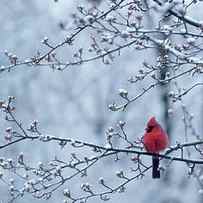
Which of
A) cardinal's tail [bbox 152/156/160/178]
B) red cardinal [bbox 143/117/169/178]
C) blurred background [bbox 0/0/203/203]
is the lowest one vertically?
cardinal's tail [bbox 152/156/160/178]

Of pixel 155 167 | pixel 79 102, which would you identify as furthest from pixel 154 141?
pixel 79 102

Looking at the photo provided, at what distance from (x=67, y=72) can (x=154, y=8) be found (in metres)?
12.4

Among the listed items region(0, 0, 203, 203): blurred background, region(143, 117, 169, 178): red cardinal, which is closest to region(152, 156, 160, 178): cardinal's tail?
region(143, 117, 169, 178): red cardinal

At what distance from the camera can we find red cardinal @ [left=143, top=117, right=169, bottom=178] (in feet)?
19.0

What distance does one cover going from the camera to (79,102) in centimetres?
1709

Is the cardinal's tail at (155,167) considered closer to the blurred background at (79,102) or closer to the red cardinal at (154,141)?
the red cardinal at (154,141)

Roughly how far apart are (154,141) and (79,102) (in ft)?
37.2

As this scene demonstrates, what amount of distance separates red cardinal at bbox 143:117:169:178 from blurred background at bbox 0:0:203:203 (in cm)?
682

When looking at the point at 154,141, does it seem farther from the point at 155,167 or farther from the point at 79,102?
the point at 79,102

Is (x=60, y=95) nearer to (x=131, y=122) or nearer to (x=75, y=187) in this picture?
(x=131, y=122)

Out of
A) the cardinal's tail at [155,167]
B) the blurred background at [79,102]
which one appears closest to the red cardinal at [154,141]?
the cardinal's tail at [155,167]

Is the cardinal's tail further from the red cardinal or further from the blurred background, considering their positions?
the blurred background

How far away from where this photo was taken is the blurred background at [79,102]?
14008mm

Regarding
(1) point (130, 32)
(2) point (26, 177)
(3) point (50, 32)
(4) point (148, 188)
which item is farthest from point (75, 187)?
(1) point (130, 32)
